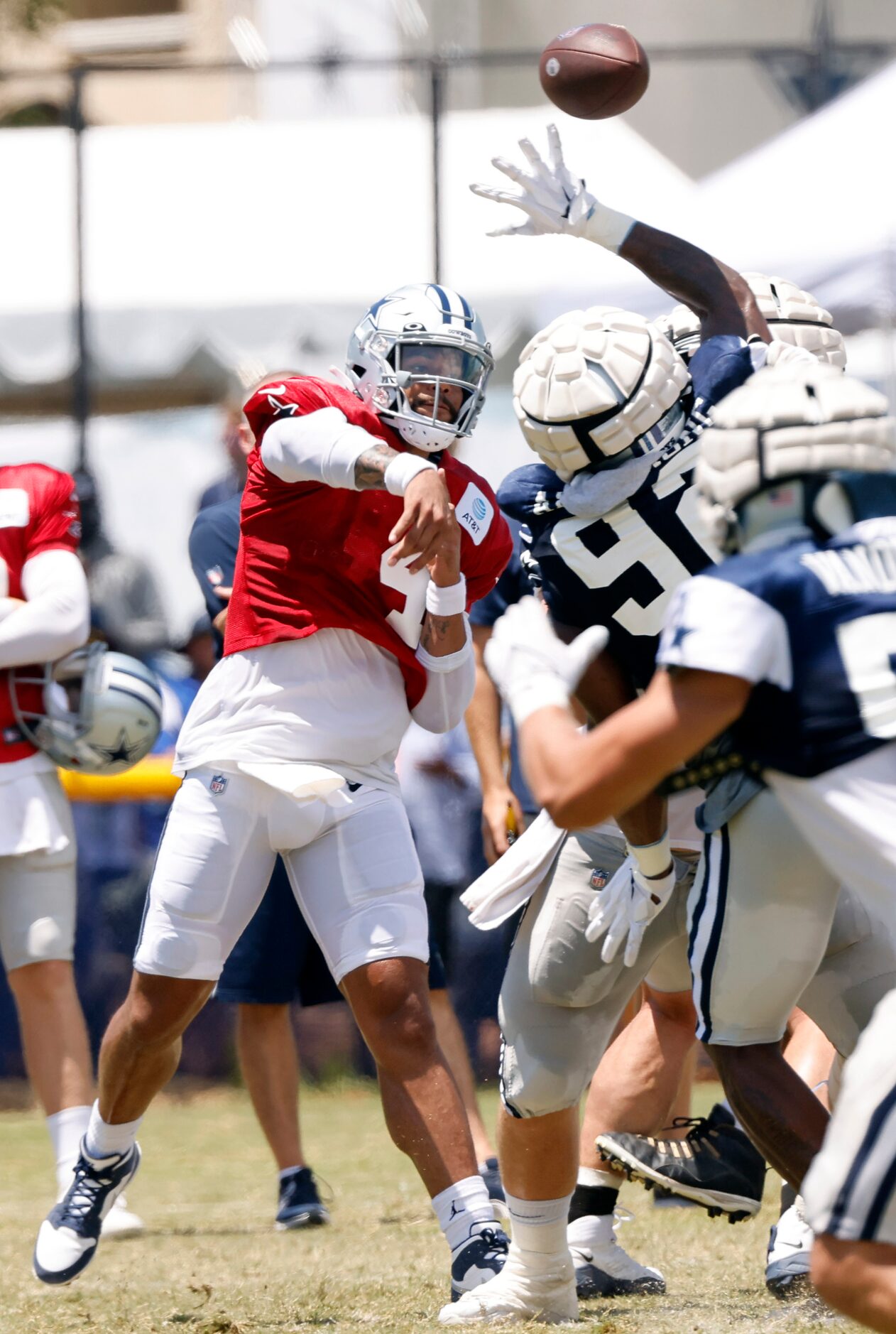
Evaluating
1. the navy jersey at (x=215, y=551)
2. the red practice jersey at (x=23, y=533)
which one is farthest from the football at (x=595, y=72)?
the red practice jersey at (x=23, y=533)

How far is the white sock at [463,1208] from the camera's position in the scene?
12.5 ft

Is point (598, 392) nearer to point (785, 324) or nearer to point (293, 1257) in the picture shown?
point (785, 324)

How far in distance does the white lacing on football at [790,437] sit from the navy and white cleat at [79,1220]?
2.22 meters

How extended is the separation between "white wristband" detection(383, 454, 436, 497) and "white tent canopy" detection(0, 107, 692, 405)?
21.0 ft

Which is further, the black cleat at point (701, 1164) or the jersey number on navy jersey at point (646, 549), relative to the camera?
the black cleat at point (701, 1164)

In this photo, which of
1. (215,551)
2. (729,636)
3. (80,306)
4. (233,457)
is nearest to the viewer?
(729,636)

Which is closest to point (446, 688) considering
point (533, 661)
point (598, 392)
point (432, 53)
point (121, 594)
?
point (598, 392)

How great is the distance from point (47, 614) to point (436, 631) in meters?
1.39

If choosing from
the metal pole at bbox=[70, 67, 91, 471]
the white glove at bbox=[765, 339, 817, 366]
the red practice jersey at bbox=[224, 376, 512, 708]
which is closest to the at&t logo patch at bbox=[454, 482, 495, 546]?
the red practice jersey at bbox=[224, 376, 512, 708]

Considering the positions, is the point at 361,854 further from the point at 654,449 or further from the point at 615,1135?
the point at 654,449

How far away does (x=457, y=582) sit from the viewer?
3965 mm

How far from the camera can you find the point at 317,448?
12.3 ft

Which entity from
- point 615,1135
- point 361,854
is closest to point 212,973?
point 361,854

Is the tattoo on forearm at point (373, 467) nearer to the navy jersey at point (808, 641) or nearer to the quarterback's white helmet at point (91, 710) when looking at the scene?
the navy jersey at point (808, 641)
